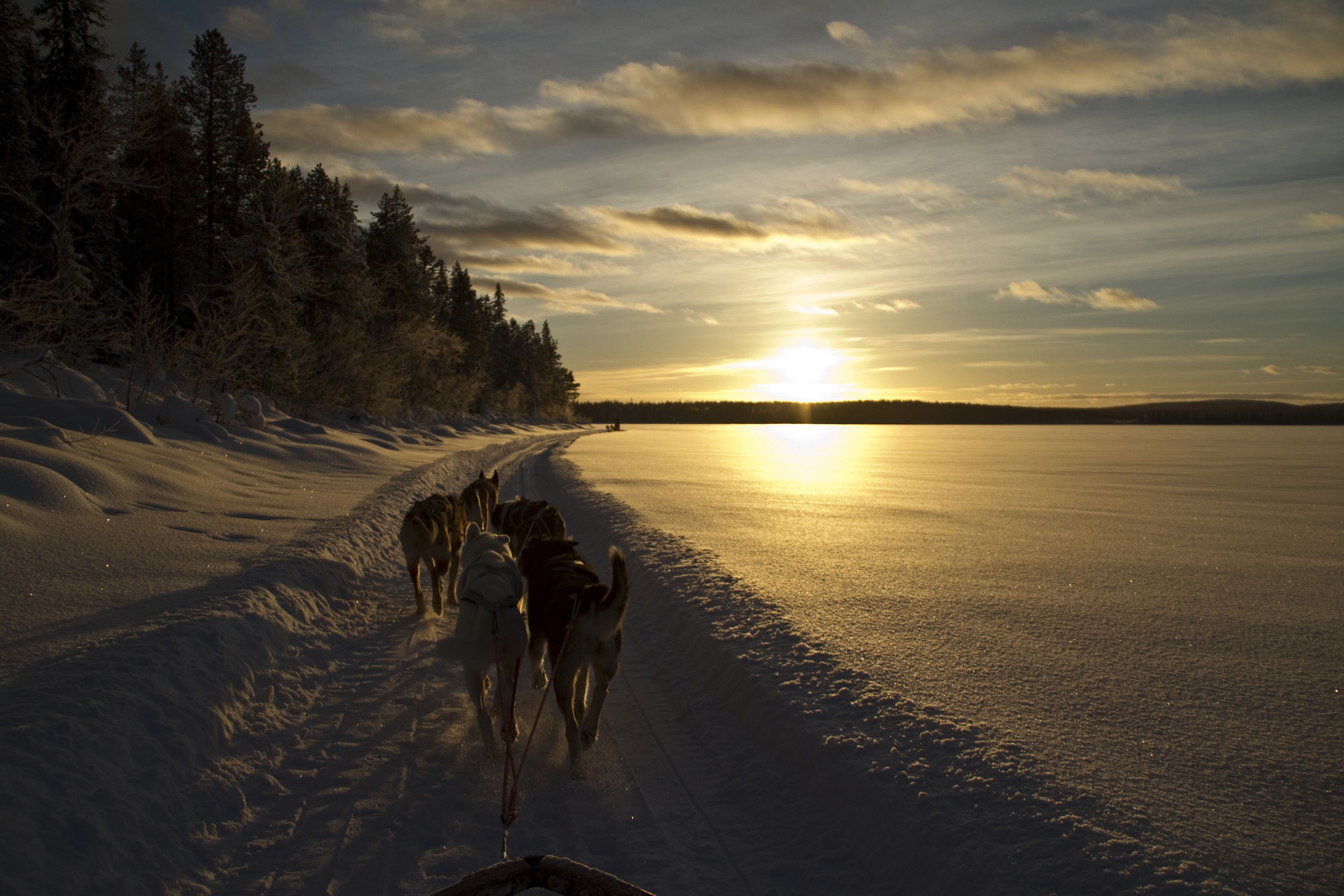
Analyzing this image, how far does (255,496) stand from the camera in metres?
11.9

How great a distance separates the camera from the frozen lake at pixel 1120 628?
3.44 m

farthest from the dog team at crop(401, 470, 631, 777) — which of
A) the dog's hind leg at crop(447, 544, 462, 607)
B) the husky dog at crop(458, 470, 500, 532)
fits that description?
the husky dog at crop(458, 470, 500, 532)

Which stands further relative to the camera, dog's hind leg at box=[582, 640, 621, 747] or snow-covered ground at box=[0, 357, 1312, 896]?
dog's hind leg at box=[582, 640, 621, 747]

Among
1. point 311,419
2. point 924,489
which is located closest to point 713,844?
point 924,489

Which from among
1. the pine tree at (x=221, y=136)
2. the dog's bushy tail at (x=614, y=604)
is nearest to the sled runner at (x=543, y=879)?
the dog's bushy tail at (x=614, y=604)

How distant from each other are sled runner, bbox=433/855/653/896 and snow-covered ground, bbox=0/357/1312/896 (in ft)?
4.18

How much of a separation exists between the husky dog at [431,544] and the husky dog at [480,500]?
6.02ft

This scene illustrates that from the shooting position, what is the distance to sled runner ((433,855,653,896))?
188 cm

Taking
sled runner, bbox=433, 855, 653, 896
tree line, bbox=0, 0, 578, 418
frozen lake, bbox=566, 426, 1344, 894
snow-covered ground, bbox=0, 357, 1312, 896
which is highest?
tree line, bbox=0, 0, 578, 418

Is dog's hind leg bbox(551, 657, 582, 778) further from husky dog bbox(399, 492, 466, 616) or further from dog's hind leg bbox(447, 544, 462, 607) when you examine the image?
dog's hind leg bbox(447, 544, 462, 607)

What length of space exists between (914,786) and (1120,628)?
148 inches

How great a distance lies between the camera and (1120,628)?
6.10 meters

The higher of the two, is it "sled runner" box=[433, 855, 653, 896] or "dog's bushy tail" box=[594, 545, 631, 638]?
"dog's bushy tail" box=[594, 545, 631, 638]

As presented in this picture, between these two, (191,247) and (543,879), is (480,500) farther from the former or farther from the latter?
(191,247)
